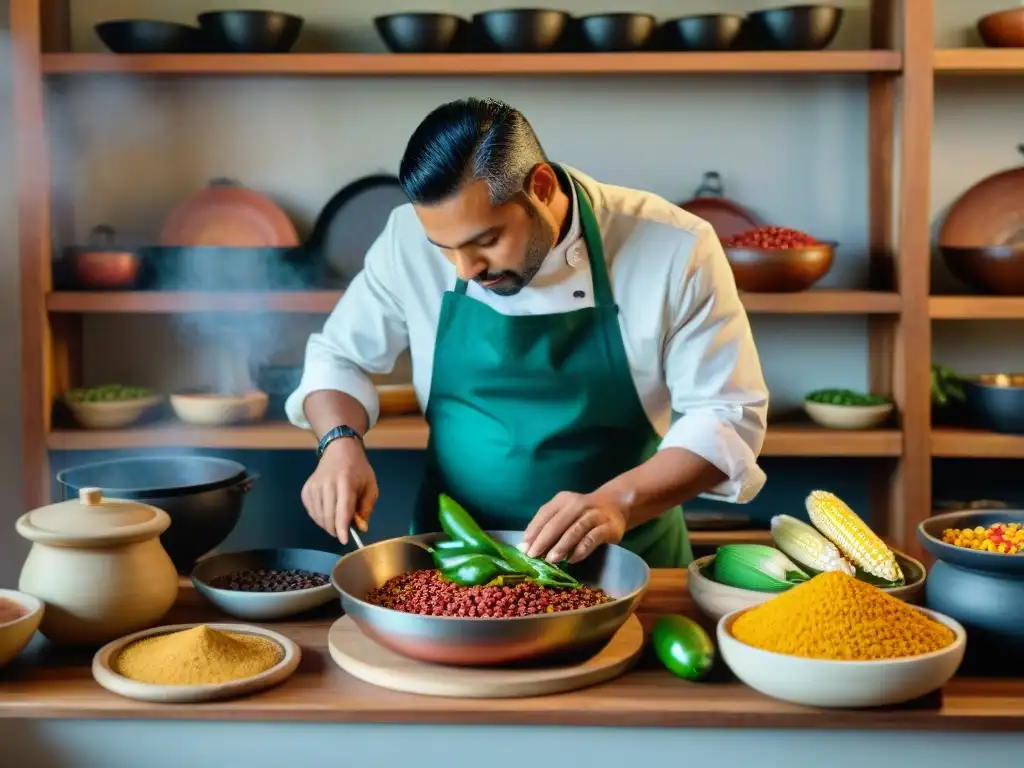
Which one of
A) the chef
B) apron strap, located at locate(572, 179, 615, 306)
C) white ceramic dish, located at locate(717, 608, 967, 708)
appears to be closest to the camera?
white ceramic dish, located at locate(717, 608, 967, 708)

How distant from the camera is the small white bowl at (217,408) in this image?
3.32m

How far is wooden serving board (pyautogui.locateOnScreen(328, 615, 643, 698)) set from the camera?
1359mm

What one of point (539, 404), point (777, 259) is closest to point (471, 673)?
point (539, 404)

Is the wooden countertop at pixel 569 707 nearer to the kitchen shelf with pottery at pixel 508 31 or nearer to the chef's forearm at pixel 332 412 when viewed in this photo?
the chef's forearm at pixel 332 412

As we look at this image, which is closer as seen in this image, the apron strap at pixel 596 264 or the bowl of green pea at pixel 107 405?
the apron strap at pixel 596 264

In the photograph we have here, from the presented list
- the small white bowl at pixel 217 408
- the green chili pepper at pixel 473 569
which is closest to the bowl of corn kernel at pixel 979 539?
the green chili pepper at pixel 473 569

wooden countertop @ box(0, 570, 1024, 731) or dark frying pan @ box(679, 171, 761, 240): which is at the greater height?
dark frying pan @ box(679, 171, 761, 240)

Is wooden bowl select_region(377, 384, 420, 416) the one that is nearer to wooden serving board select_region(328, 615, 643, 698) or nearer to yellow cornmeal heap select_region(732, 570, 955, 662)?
wooden serving board select_region(328, 615, 643, 698)

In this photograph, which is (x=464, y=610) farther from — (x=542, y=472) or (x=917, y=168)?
(x=917, y=168)

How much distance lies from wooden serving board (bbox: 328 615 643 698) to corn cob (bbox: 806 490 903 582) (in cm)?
33

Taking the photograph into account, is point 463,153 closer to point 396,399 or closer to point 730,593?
point 730,593

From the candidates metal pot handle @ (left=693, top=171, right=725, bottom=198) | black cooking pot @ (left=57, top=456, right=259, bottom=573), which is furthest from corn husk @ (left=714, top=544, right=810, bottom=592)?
metal pot handle @ (left=693, top=171, right=725, bottom=198)

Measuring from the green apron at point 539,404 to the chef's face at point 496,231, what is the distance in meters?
0.14

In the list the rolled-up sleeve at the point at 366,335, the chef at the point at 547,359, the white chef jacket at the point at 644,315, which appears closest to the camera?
the chef at the point at 547,359
